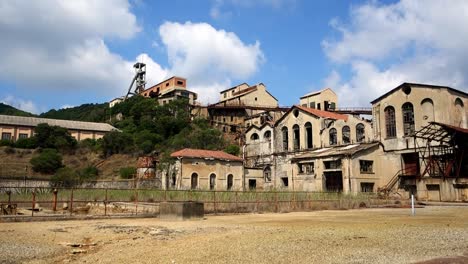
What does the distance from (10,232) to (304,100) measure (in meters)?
63.2

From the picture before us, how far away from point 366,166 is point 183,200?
75.2 ft

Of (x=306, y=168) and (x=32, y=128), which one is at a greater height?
(x=32, y=128)

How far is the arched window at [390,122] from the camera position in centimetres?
4103

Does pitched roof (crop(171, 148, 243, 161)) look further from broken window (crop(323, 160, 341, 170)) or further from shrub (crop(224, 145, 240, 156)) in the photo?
shrub (crop(224, 145, 240, 156))

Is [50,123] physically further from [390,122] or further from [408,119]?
[408,119]

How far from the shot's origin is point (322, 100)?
70.0 meters

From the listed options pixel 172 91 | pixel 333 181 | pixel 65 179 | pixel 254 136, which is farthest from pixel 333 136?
pixel 172 91

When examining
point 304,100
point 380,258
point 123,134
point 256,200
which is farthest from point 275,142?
point 380,258

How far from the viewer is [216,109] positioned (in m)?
81.6

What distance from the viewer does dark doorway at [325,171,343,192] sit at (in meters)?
40.6

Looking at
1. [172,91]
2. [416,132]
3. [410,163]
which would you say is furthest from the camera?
[172,91]

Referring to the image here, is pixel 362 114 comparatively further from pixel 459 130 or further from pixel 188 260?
pixel 188 260

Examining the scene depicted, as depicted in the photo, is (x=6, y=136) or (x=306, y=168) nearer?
(x=306, y=168)

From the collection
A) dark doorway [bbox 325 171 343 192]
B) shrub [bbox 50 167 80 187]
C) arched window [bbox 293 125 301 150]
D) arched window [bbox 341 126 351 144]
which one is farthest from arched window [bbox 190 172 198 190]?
arched window [bbox 341 126 351 144]
